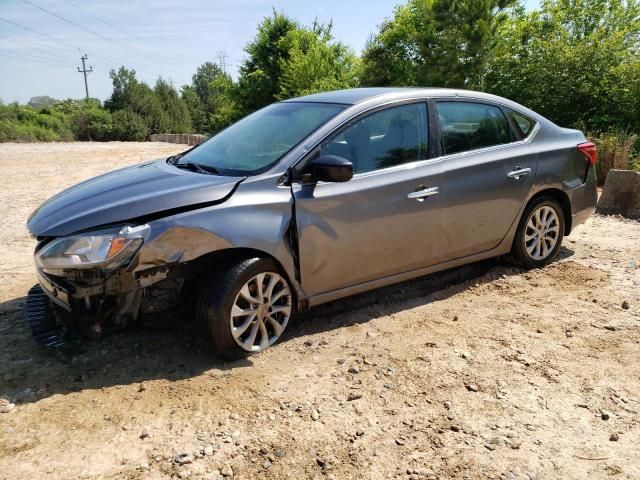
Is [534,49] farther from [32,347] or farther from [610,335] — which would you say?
[32,347]

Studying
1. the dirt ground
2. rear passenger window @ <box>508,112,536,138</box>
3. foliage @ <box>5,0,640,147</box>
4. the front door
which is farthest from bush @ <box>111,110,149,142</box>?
the front door

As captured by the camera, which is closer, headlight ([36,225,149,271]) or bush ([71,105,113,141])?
headlight ([36,225,149,271])

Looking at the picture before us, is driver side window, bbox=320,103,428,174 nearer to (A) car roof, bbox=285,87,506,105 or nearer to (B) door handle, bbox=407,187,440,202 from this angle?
(A) car roof, bbox=285,87,506,105

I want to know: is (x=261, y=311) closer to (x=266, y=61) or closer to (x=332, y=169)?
(x=332, y=169)

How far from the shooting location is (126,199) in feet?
10.6

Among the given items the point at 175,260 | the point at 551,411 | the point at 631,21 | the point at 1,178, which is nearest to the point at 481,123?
the point at 551,411

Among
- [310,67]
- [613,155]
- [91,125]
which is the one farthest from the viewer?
[91,125]

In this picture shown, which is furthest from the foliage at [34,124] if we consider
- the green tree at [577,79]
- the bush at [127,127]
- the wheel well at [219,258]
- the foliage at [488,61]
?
the wheel well at [219,258]

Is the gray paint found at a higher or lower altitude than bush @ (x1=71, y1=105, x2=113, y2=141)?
lower

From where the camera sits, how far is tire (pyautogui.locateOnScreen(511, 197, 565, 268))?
188 inches

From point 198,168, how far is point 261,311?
116cm

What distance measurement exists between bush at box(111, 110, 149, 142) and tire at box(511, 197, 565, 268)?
164 feet

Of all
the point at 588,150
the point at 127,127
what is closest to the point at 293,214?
the point at 588,150

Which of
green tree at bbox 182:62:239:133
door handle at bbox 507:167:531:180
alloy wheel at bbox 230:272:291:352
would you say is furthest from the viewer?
green tree at bbox 182:62:239:133
